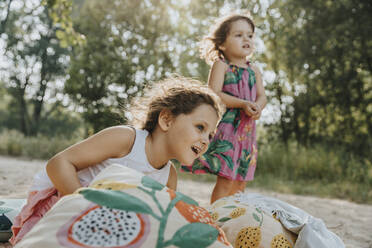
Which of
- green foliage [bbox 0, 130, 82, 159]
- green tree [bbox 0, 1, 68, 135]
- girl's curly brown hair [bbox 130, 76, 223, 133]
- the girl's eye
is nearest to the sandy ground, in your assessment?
girl's curly brown hair [bbox 130, 76, 223, 133]

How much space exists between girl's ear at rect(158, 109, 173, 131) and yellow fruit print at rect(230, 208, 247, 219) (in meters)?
0.52

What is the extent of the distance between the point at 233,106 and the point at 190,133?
1252 millimetres

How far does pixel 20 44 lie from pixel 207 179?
18440 mm

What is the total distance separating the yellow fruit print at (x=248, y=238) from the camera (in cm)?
152

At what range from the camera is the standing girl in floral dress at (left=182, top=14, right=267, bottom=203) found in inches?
108

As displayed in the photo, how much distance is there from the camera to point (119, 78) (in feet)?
34.4

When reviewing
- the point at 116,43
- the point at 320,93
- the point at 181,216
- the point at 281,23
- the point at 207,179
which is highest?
the point at 281,23

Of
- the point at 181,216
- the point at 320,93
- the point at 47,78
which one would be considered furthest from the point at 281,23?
the point at 47,78

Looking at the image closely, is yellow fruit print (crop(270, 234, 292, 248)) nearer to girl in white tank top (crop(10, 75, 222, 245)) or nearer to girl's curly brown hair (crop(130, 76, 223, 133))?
girl in white tank top (crop(10, 75, 222, 245))

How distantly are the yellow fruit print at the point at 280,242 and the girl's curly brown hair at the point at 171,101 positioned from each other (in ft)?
2.10

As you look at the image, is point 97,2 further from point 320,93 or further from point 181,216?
point 181,216

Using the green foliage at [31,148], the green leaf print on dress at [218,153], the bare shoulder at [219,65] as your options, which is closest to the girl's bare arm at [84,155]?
the green leaf print on dress at [218,153]

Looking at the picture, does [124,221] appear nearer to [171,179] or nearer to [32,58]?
[171,179]

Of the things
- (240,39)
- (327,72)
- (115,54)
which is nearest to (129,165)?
(240,39)
